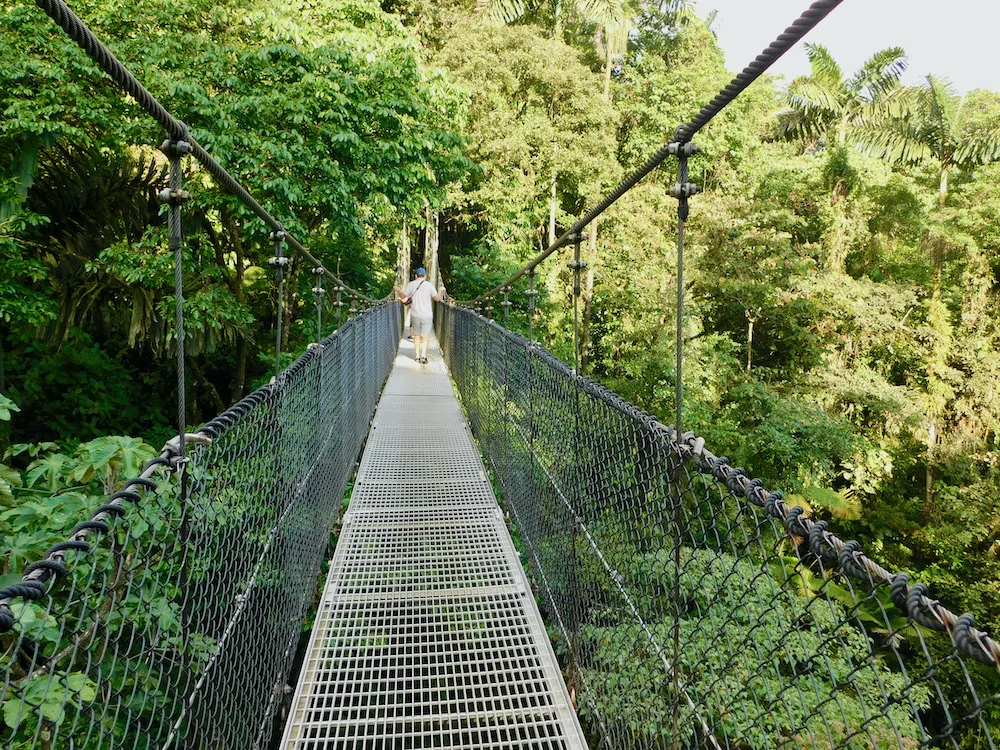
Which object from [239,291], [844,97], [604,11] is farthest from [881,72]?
[239,291]

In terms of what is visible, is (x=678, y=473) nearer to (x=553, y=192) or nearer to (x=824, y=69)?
(x=553, y=192)

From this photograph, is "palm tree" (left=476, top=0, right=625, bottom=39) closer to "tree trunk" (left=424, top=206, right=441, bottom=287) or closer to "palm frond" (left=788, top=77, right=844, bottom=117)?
"tree trunk" (left=424, top=206, right=441, bottom=287)

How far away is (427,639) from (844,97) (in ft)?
48.3

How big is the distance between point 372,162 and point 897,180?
9505 millimetres

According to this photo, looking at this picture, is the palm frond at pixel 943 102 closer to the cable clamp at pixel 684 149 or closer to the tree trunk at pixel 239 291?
the tree trunk at pixel 239 291

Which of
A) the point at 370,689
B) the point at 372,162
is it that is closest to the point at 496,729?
the point at 370,689

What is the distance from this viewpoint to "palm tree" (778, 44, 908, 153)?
38.4 feet

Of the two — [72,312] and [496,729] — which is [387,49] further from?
[496,729]

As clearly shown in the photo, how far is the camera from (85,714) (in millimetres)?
1345

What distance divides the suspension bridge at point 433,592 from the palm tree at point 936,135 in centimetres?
1095

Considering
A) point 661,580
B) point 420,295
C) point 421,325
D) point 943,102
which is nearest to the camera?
point 661,580

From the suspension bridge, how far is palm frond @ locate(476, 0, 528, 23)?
31.8 feet

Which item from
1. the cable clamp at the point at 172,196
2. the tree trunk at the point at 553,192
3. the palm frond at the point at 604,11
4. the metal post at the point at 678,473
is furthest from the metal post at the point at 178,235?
the palm frond at the point at 604,11

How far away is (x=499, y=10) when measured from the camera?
10594mm
